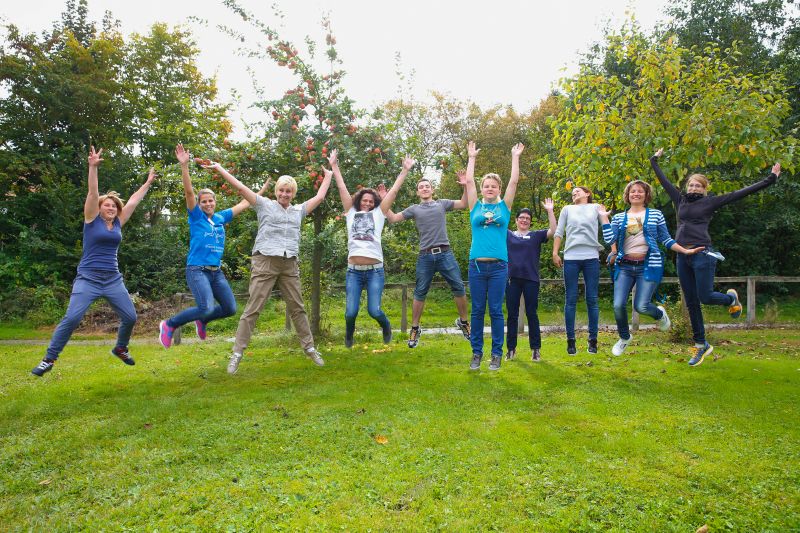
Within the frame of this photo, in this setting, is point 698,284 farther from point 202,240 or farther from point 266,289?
point 202,240

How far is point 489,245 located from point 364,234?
176cm

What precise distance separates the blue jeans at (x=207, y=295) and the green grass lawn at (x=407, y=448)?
2.66ft

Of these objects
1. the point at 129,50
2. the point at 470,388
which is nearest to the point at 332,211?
the point at 470,388

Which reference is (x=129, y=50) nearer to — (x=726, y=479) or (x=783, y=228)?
(x=726, y=479)

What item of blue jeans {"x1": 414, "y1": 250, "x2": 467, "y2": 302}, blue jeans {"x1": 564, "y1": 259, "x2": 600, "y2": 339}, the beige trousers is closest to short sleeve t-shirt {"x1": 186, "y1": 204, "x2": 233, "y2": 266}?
the beige trousers

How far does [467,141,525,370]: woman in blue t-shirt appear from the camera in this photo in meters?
6.25

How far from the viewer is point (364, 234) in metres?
7.13

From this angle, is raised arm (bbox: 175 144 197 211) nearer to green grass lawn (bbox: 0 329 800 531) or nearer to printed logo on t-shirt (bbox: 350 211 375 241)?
printed logo on t-shirt (bbox: 350 211 375 241)

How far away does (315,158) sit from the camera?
8.67 m

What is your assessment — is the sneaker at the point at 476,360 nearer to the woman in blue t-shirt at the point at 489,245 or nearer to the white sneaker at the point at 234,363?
the woman in blue t-shirt at the point at 489,245

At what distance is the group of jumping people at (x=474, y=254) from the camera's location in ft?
19.9

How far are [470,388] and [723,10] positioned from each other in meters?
19.7

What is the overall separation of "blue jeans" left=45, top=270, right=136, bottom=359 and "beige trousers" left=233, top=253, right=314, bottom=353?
128cm

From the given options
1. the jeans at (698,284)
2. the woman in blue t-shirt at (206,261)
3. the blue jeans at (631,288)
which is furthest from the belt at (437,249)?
the jeans at (698,284)
